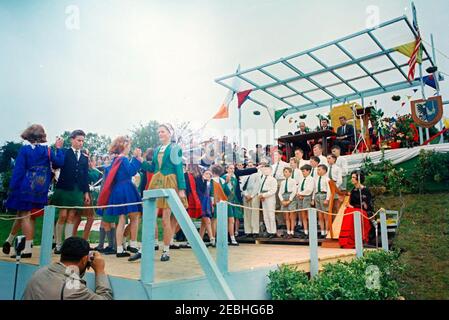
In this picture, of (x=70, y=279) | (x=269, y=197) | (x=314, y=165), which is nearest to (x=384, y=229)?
(x=314, y=165)

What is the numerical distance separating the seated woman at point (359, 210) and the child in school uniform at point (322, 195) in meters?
0.24

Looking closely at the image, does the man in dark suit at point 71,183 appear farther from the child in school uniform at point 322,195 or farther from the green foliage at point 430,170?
the green foliage at point 430,170

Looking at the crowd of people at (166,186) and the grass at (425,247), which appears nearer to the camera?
the grass at (425,247)

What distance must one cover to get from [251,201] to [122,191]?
80.5 inches

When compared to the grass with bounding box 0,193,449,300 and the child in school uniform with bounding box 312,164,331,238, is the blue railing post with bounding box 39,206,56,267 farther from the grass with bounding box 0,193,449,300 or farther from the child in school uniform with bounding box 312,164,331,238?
the child in school uniform with bounding box 312,164,331,238

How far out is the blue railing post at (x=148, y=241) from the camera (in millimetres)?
1538

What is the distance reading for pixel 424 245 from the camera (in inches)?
101

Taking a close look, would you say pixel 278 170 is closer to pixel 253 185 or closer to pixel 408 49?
pixel 253 185

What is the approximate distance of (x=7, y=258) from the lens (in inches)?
94.0

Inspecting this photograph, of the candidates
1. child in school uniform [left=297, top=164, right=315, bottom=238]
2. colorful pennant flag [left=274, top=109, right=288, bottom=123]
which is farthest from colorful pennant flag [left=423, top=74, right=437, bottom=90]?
colorful pennant flag [left=274, top=109, right=288, bottom=123]

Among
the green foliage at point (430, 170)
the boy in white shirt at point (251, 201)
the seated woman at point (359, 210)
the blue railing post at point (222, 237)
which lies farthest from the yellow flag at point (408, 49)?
the blue railing post at point (222, 237)
